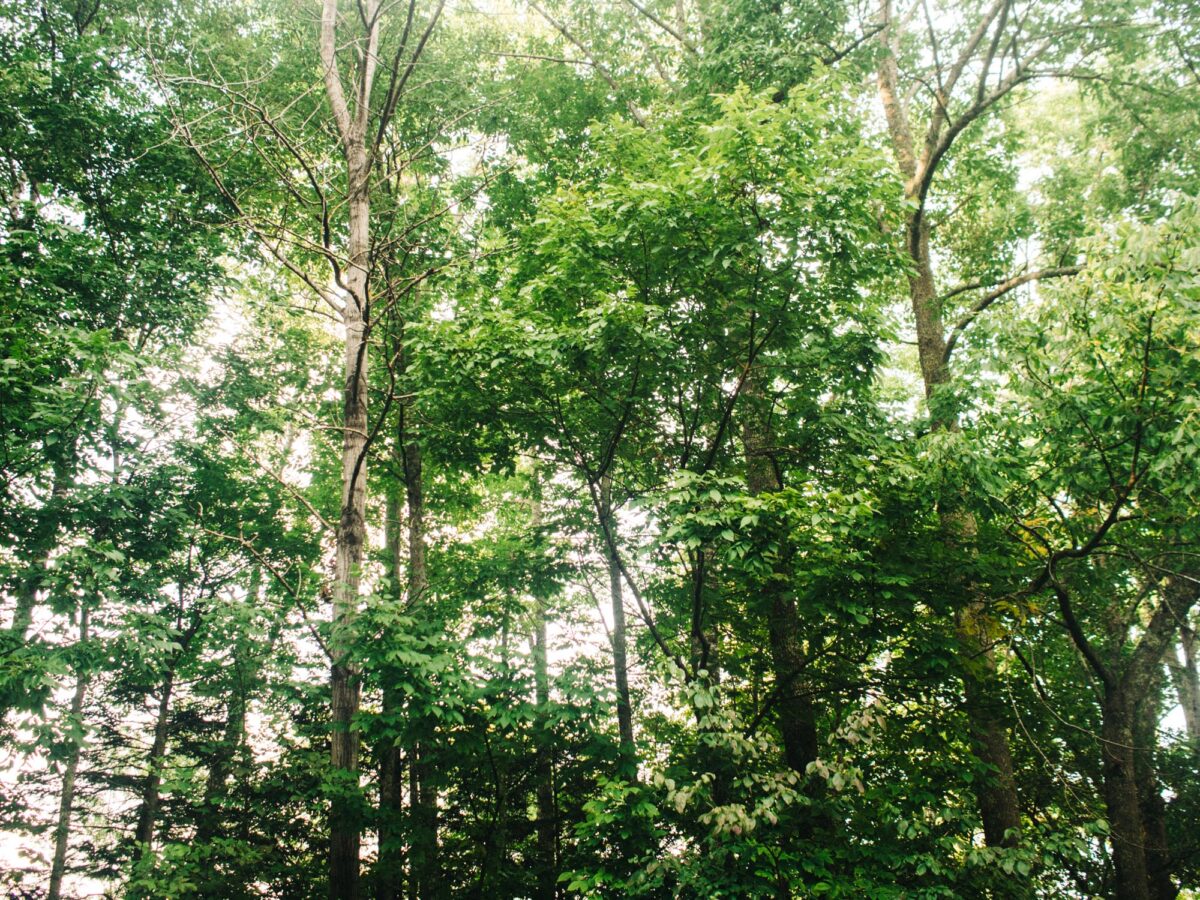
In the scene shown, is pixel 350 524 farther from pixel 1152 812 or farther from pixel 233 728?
pixel 1152 812

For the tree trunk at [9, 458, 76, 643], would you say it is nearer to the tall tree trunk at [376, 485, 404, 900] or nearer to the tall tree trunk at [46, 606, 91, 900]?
the tall tree trunk at [46, 606, 91, 900]

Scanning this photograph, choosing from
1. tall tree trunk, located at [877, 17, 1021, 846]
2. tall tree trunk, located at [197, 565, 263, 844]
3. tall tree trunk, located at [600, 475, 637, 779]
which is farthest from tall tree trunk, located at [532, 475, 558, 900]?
tall tree trunk, located at [197, 565, 263, 844]

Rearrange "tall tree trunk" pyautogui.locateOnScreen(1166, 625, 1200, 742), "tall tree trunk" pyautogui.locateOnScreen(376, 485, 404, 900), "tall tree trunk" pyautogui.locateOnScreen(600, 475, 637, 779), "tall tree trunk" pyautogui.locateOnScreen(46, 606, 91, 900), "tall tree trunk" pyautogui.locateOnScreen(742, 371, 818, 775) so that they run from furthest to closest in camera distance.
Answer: "tall tree trunk" pyautogui.locateOnScreen(1166, 625, 1200, 742)
"tall tree trunk" pyautogui.locateOnScreen(46, 606, 91, 900)
"tall tree trunk" pyautogui.locateOnScreen(742, 371, 818, 775)
"tall tree trunk" pyautogui.locateOnScreen(600, 475, 637, 779)
"tall tree trunk" pyautogui.locateOnScreen(376, 485, 404, 900)

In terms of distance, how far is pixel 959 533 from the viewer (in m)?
6.37

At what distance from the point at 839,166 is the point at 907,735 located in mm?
5399

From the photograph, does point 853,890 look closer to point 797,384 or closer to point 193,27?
point 797,384

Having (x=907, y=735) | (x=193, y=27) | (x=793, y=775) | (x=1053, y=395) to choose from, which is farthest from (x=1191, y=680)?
(x=193, y=27)

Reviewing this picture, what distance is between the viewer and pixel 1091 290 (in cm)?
449

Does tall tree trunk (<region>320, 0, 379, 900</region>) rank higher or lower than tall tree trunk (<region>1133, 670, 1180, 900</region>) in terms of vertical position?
higher

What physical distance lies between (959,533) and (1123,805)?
4502 millimetres

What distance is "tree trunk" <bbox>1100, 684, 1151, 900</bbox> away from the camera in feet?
23.5

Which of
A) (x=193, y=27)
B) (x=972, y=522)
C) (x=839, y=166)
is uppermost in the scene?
(x=193, y=27)

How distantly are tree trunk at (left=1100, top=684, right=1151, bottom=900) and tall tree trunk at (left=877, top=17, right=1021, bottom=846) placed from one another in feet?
3.42

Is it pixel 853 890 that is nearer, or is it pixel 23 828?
pixel 853 890
